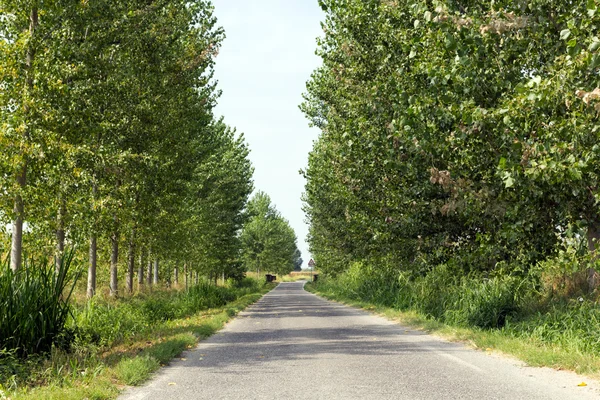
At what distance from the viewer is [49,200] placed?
1145cm

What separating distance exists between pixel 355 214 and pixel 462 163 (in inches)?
325

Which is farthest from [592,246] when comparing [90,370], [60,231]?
[60,231]

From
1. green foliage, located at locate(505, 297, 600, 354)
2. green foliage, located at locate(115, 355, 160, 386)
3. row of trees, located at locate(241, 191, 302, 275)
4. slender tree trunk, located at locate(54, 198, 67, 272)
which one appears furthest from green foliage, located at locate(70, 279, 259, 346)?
row of trees, located at locate(241, 191, 302, 275)

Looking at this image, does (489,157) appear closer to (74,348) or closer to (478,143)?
(478,143)

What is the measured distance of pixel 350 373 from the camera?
26.0 ft

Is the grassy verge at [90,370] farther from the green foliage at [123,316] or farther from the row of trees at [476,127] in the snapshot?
the row of trees at [476,127]

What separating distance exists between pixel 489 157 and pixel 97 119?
8.25m

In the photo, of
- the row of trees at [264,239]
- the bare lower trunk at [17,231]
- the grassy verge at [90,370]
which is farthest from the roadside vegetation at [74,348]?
the row of trees at [264,239]

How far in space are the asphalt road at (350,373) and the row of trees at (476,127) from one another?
274cm

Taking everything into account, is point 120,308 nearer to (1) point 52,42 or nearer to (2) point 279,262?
(1) point 52,42

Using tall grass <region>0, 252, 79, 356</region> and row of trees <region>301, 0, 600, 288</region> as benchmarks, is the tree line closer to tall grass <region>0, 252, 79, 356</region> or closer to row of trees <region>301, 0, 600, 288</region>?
tall grass <region>0, 252, 79, 356</region>

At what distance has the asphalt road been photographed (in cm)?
660

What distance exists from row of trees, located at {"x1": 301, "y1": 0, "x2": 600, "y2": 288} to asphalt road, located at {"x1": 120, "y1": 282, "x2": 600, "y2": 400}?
8.98ft

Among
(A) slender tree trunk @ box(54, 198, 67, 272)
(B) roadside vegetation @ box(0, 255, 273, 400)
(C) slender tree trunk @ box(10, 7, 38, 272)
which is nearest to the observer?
(B) roadside vegetation @ box(0, 255, 273, 400)
